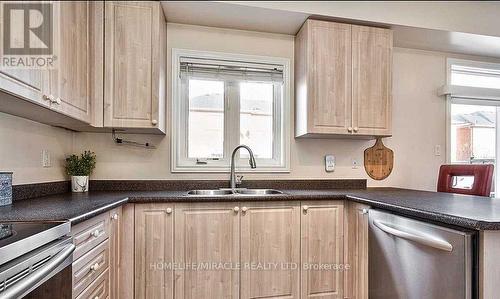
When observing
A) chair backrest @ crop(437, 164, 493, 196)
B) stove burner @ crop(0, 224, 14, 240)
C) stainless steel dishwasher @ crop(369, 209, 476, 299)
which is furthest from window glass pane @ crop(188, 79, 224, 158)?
chair backrest @ crop(437, 164, 493, 196)

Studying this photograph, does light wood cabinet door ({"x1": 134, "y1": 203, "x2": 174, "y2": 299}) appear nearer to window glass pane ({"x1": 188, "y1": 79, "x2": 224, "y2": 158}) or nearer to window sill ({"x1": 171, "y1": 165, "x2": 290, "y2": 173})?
window sill ({"x1": 171, "y1": 165, "x2": 290, "y2": 173})

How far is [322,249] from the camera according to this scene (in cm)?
171

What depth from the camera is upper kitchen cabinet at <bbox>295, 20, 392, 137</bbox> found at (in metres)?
1.93

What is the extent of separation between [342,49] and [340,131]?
0.55m

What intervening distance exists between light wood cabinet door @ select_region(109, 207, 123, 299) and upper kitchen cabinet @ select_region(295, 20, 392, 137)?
4.11 ft

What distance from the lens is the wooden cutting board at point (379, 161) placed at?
2.30 meters

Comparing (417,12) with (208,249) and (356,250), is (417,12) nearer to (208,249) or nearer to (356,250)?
(356,250)

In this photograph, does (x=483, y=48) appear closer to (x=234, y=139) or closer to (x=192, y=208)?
(x=234, y=139)

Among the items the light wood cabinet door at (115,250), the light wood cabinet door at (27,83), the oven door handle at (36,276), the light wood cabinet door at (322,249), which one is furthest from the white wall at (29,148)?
the light wood cabinet door at (322,249)

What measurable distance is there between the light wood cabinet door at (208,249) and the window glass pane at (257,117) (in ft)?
2.17

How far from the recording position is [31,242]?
73 cm

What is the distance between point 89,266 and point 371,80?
1.94m

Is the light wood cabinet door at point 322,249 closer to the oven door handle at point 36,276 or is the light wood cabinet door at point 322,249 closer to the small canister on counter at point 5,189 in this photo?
the oven door handle at point 36,276

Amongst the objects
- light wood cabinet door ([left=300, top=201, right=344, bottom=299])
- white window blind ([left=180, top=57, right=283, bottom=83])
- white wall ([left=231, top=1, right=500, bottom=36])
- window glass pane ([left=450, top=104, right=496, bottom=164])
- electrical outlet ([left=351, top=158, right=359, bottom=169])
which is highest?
white wall ([left=231, top=1, right=500, bottom=36])
